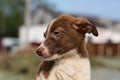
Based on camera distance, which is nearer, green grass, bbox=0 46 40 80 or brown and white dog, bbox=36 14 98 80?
brown and white dog, bbox=36 14 98 80

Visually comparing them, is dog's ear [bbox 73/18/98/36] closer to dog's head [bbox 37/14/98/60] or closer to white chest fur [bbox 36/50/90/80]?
dog's head [bbox 37/14/98/60]

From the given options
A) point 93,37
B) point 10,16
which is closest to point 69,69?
point 93,37

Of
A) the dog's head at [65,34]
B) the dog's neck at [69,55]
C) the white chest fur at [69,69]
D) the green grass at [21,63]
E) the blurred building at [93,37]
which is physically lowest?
the blurred building at [93,37]

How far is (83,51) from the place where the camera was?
3.34 meters

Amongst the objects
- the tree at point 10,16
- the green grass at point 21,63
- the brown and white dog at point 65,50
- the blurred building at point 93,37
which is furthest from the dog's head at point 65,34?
the tree at point 10,16

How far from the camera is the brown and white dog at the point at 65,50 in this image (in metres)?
3.23

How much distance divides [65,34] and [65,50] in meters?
0.10

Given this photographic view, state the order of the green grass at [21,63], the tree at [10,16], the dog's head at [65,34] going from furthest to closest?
the tree at [10,16], the green grass at [21,63], the dog's head at [65,34]

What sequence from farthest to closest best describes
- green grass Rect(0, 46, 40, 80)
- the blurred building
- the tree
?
the tree < the blurred building < green grass Rect(0, 46, 40, 80)

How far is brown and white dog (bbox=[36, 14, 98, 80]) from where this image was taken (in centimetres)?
323

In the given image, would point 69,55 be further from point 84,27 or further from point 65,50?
point 84,27

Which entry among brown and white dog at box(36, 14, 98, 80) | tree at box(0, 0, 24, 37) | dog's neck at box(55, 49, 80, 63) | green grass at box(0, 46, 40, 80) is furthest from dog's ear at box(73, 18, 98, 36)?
tree at box(0, 0, 24, 37)

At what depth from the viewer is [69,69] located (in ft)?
10.8

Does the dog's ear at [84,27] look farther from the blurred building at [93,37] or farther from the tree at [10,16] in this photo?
the tree at [10,16]
